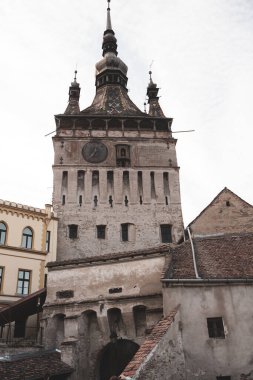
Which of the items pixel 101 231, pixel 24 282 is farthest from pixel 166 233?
pixel 24 282

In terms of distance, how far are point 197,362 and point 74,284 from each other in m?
6.12

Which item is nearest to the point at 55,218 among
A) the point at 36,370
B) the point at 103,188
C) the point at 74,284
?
the point at 103,188

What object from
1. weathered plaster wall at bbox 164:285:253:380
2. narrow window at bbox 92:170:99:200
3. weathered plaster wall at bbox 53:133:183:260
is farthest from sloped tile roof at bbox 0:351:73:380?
narrow window at bbox 92:170:99:200

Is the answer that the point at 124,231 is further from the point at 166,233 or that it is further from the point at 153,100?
the point at 153,100

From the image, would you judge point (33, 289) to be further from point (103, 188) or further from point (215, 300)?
point (215, 300)

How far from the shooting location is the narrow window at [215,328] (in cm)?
1238

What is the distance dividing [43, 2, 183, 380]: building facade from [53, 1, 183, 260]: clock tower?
75mm

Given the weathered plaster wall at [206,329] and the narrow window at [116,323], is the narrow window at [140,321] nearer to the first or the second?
the narrow window at [116,323]

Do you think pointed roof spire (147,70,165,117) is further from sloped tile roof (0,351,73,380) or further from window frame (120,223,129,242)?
sloped tile roof (0,351,73,380)

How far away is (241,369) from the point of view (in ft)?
38.9

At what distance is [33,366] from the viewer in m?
13.5

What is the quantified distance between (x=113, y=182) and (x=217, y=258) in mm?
16510

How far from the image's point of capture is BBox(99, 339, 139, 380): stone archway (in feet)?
52.6

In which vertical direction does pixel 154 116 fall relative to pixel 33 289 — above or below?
above
